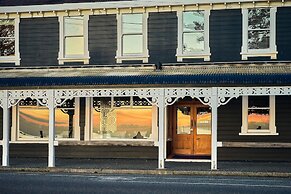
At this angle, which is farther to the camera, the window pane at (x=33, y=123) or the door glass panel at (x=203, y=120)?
the window pane at (x=33, y=123)

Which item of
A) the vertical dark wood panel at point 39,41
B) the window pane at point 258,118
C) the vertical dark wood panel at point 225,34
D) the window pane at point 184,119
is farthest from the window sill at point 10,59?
the window pane at point 258,118

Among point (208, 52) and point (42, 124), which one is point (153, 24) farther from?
point (42, 124)

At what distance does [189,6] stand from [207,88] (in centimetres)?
507

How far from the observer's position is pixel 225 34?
77.8ft

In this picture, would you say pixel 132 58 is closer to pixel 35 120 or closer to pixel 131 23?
pixel 131 23

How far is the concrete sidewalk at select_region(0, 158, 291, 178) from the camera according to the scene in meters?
19.2

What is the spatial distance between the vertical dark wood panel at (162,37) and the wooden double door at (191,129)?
2.29 meters

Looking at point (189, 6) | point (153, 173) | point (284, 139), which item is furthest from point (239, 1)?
point (153, 173)

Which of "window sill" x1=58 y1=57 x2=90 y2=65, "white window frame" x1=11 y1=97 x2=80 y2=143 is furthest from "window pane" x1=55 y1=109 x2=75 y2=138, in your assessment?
"window sill" x1=58 y1=57 x2=90 y2=65

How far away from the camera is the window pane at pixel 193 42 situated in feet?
78.7

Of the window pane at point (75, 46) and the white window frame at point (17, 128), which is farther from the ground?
the window pane at point (75, 46)

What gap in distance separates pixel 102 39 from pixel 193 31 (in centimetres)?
401

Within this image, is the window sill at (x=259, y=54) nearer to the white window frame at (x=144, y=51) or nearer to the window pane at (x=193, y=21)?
the window pane at (x=193, y=21)

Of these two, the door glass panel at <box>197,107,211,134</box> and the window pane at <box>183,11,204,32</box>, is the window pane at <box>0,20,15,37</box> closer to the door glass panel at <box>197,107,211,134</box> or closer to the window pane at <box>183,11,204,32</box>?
the window pane at <box>183,11,204,32</box>
